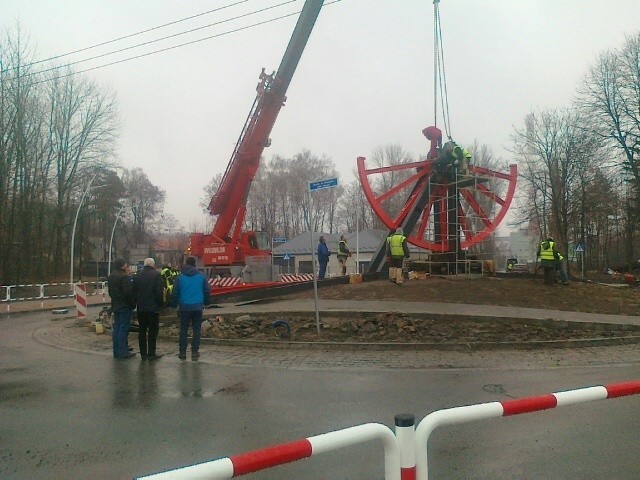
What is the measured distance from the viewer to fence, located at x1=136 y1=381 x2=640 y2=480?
2381 millimetres

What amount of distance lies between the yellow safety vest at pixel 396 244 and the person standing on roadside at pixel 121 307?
983 centimetres

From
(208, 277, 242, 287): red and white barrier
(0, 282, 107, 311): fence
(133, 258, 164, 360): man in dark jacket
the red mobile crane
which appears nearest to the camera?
(133, 258, 164, 360): man in dark jacket

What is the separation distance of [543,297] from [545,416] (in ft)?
A: 38.5

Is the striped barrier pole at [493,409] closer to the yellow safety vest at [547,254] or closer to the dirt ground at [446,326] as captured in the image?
the dirt ground at [446,326]

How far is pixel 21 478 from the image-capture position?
15.4 feet

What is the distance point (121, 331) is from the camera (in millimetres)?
10688

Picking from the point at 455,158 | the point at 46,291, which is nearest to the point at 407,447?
the point at 455,158

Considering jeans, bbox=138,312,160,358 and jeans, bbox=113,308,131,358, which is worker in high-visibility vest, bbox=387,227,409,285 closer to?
jeans, bbox=138,312,160,358

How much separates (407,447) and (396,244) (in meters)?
16.1

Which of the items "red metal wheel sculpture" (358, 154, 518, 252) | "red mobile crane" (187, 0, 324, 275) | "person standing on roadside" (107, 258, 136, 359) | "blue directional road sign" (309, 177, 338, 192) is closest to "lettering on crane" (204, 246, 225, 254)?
"red mobile crane" (187, 0, 324, 275)

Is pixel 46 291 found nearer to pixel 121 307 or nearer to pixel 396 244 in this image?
pixel 396 244

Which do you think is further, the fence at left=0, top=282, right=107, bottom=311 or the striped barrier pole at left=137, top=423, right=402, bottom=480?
the fence at left=0, top=282, right=107, bottom=311

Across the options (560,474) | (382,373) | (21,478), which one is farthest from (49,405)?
(560,474)

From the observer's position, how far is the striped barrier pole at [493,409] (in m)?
2.90
